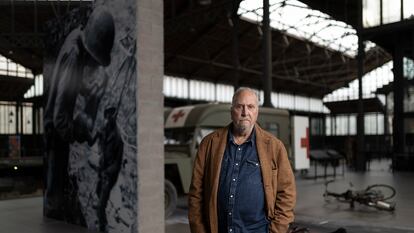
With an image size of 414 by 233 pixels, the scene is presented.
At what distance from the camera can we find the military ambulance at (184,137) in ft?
31.7

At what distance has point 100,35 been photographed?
24.2 feet

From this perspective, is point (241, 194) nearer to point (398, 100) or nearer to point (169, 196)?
point (169, 196)

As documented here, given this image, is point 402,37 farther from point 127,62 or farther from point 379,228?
point 127,62

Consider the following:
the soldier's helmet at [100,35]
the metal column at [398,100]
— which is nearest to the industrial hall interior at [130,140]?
the soldier's helmet at [100,35]

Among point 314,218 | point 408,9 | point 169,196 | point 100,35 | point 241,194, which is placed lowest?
point 314,218

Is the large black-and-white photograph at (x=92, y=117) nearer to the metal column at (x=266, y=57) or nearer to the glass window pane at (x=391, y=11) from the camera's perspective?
the metal column at (x=266, y=57)

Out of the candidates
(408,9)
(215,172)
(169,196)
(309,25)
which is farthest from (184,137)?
(309,25)

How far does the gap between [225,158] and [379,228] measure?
630 centimetres

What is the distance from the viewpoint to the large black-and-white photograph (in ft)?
21.8

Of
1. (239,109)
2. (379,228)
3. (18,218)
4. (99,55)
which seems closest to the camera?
(239,109)

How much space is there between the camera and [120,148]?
6777 millimetres

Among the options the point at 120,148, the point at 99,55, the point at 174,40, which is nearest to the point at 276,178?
the point at 120,148

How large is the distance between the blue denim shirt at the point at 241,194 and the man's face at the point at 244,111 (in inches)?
5.9

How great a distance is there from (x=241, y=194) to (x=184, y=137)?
775cm
